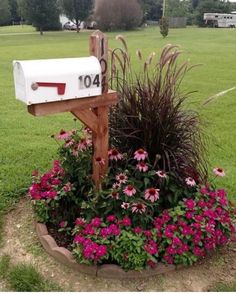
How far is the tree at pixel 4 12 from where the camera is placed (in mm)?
49106

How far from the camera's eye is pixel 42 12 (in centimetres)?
4134

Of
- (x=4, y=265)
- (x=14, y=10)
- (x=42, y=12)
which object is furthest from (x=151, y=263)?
(x=14, y=10)

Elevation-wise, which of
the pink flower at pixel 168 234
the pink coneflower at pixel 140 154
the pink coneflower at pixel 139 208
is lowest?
the pink flower at pixel 168 234

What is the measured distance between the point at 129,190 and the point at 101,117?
21.7 inches

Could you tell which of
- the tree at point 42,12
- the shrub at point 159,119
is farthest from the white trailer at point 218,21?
the shrub at point 159,119

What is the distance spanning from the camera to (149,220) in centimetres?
288

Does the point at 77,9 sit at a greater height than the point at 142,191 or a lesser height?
greater

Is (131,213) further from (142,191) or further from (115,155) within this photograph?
(115,155)

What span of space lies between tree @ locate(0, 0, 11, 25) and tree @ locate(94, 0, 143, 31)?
1351 cm

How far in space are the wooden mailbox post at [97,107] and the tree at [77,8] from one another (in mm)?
41911

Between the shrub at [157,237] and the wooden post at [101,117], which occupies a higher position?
the wooden post at [101,117]

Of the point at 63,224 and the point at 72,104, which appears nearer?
the point at 72,104

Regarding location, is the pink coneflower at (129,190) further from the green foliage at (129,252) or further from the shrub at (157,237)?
the green foliage at (129,252)

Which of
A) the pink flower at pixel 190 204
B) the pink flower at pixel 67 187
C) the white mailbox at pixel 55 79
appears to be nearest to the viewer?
the white mailbox at pixel 55 79
